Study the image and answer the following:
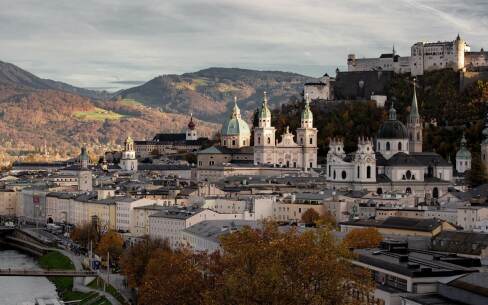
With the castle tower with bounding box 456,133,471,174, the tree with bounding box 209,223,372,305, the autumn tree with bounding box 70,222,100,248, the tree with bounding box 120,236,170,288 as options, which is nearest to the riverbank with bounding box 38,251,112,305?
the tree with bounding box 120,236,170,288

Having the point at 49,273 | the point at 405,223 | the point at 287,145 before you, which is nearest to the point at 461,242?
the point at 405,223

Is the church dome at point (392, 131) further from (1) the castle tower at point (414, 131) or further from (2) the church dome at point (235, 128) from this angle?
(2) the church dome at point (235, 128)

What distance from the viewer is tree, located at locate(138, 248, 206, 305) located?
50.1 metres

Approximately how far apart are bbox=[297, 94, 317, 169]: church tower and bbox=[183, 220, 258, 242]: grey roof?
54.8 meters

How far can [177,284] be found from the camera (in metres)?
50.6

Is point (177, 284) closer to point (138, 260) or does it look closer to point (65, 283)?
point (138, 260)

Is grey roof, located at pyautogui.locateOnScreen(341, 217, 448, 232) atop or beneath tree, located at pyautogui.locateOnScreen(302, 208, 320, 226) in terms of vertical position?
atop

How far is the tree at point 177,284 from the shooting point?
50125mm

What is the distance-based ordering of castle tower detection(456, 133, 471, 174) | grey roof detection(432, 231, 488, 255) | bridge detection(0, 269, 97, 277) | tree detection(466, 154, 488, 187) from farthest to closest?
1. castle tower detection(456, 133, 471, 174)
2. tree detection(466, 154, 488, 187)
3. bridge detection(0, 269, 97, 277)
4. grey roof detection(432, 231, 488, 255)

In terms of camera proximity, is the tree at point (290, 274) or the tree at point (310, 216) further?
the tree at point (310, 216)

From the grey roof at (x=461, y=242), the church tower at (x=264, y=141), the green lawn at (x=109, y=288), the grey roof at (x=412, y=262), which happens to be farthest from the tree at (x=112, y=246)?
the church tower at (x=264, y=141)

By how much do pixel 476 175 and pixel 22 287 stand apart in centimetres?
4308

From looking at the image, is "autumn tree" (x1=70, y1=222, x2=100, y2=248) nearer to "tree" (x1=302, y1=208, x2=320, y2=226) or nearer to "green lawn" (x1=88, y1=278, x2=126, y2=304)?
Result: "tree" (x1=302, y1=208, x2=320, y2=226)

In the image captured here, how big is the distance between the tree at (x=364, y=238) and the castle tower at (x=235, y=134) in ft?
257
